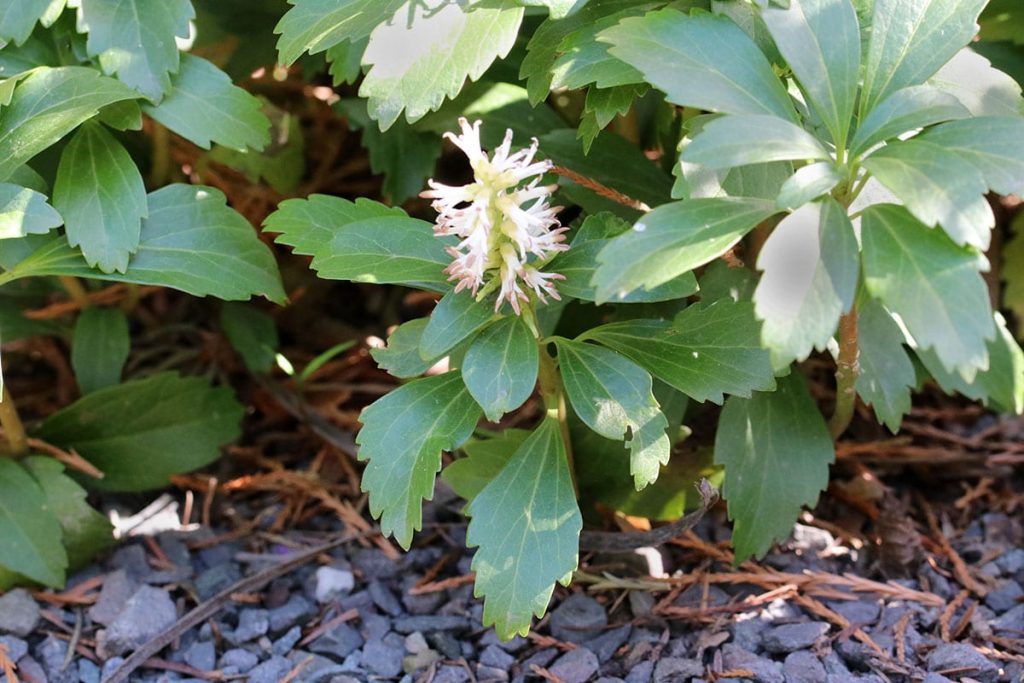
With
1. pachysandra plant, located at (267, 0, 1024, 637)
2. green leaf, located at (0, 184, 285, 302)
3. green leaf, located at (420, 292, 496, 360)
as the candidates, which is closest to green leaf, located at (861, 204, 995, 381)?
pachysandra plant, located at (267, 0, 1024, 637)

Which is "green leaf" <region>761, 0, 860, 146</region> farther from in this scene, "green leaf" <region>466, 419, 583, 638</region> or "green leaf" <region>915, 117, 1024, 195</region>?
Result: "green leaf" <region>466, 419, 583, 638</region>

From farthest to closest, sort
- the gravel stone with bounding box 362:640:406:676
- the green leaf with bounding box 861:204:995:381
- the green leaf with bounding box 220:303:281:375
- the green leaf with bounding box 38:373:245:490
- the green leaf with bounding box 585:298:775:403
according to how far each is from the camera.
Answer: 1. the green leaf with bounding box 220:303:281:375
2. the green leaf with bounding box 38:373:245:490
3. the gravel stone with bounding box 362:640:406:676
4. the green leaf with bounding box 585:298:775:403
5. the green leaf with bounding box 861:204:995:381

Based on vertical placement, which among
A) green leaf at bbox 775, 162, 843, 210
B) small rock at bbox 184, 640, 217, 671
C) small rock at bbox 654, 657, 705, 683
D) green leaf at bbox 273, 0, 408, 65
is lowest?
small rock at bbox 184, 640, 217, 671

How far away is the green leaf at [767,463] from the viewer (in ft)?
5.00

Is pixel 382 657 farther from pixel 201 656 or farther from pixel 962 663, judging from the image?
pixel 962 663

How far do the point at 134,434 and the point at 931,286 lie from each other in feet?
4.26

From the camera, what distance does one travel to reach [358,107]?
74.5 inches

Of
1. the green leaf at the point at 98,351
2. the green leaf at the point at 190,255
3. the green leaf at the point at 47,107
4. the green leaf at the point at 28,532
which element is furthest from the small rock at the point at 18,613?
the green leaf at the point at 47,107

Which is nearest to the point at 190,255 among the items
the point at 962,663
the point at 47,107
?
the point at 47,107

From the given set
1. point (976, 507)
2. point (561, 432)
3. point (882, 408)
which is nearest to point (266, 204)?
point (561, 432)

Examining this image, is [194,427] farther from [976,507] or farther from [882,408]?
[976,507]

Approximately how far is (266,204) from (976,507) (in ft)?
4.64

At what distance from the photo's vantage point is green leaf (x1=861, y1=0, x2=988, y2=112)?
4.16ft

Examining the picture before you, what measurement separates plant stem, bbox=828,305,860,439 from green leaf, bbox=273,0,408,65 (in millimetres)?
702
